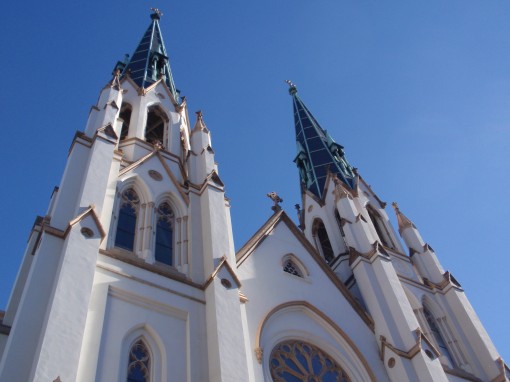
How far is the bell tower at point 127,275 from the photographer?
27.8ft

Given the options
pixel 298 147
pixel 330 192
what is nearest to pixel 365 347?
pixel 330 192

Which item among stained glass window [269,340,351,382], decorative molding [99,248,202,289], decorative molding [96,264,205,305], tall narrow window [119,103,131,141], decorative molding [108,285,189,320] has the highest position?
tall narrow window [119,103,131,141]

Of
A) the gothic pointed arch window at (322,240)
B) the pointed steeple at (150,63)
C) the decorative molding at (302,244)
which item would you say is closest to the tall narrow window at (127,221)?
the decorative molding at (302,244)

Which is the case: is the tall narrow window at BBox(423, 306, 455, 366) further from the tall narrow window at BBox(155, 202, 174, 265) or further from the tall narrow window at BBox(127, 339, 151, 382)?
the tall narrow window at BBox(127, 339, 151, 382)

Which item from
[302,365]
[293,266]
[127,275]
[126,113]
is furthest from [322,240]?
[127,275]

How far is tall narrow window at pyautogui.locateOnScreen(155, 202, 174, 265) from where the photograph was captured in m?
12.3

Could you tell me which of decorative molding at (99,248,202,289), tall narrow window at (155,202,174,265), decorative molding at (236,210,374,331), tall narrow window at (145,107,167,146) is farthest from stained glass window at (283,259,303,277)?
tall narrow window at (145,107,167,146)

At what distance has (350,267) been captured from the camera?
1681 centimetres

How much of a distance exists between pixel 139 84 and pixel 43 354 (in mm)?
13906

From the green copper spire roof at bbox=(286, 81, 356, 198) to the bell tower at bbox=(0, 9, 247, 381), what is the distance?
8.45 m

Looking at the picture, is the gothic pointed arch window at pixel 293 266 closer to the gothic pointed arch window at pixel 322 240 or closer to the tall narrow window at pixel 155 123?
the gothic pointed arch window at pixel 322 240

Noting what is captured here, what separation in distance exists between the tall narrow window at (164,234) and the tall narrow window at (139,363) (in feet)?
8.86

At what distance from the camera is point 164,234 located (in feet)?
42.7

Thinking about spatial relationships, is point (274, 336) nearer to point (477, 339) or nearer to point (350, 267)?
point (350, 267)
